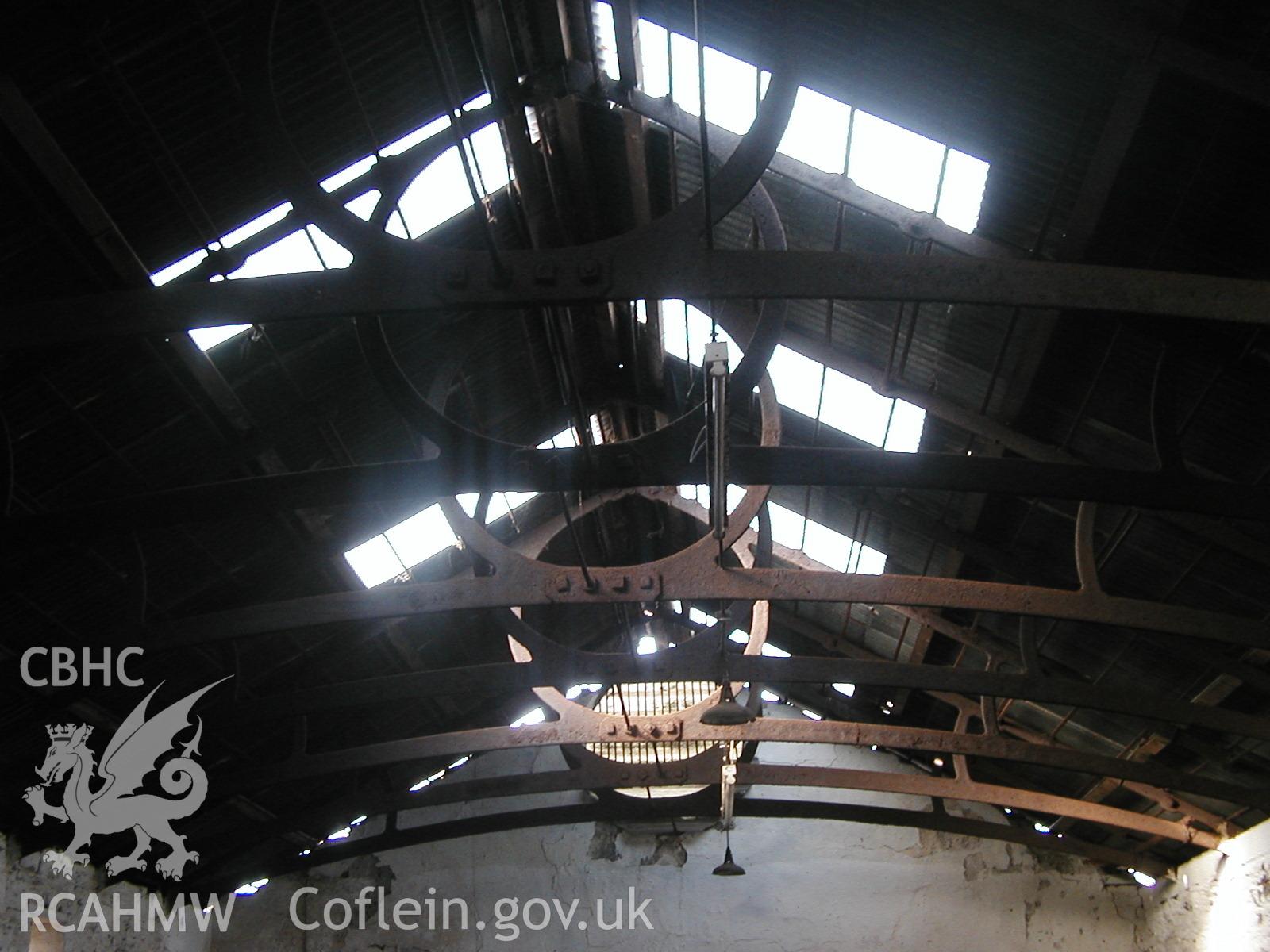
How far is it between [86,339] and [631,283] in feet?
10.7

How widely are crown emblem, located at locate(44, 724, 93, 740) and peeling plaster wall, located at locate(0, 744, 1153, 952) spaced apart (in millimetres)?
6365

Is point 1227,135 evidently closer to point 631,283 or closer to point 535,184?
point 631,283

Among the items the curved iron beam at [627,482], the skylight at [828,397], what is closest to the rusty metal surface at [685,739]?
the skylight at [828,397]

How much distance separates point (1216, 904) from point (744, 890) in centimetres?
727

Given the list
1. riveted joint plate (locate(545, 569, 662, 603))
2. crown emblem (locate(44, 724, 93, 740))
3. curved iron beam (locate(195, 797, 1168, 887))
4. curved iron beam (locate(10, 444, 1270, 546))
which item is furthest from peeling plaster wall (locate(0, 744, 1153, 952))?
curved iron beam (locate(10, 444, 1270, 546))

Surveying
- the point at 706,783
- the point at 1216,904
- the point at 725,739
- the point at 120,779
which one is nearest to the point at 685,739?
the point at 725,739

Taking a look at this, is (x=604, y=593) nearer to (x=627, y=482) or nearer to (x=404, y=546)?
(x=627, y=482)

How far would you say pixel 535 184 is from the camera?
11.7m

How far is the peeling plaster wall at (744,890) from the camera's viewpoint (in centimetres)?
1822

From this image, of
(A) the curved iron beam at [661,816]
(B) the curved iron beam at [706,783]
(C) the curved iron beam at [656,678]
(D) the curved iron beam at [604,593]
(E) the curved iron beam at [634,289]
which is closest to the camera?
(E) the curved iron beam at [634,289]

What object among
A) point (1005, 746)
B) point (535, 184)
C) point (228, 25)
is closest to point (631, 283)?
point (228, 25)

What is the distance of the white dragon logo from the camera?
42.6ft

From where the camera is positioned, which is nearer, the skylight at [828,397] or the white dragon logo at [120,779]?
the skylight at [828,397]

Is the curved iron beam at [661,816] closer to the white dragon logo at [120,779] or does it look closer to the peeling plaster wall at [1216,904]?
the peeling plaster wall at [1216,904]
